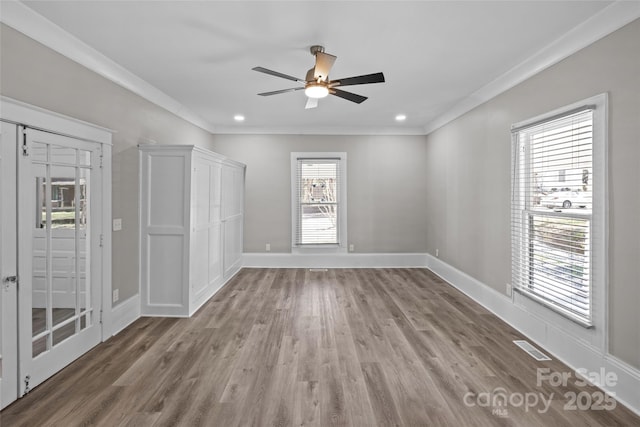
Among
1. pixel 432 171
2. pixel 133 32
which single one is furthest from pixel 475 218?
pixel 133 32

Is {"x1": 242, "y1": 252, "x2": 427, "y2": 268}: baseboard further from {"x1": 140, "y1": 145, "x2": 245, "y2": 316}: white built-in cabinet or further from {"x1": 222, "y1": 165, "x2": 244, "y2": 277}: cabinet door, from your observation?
{"x1": 140, "y1": 145, "x2": 245, "y2": 316}: white built-in cabinet

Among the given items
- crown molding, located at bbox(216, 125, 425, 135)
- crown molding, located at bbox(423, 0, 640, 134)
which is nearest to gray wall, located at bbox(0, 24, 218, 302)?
crown molding, located at bbox(216, 125, 425, 135)

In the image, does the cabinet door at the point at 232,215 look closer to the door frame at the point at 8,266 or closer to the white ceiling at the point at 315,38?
the white ceiling at the point at 315,38

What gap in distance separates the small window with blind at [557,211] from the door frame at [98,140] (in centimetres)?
417

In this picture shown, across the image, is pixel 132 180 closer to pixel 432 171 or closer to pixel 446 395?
pixel 446 395

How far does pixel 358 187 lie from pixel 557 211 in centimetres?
370

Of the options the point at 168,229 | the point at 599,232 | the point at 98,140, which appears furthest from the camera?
the point at 168,229

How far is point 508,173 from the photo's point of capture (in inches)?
141

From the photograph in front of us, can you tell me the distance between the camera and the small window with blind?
2518 millimetres

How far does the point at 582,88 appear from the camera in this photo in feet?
8.43

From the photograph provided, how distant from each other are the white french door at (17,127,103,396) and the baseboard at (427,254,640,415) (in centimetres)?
421

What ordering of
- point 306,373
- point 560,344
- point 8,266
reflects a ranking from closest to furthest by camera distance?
1. point 8,266
2. point 306,373
3. point 560,344

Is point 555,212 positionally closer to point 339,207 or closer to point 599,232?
point 599,232

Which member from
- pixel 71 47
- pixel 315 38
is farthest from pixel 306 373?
pixel 71 47
